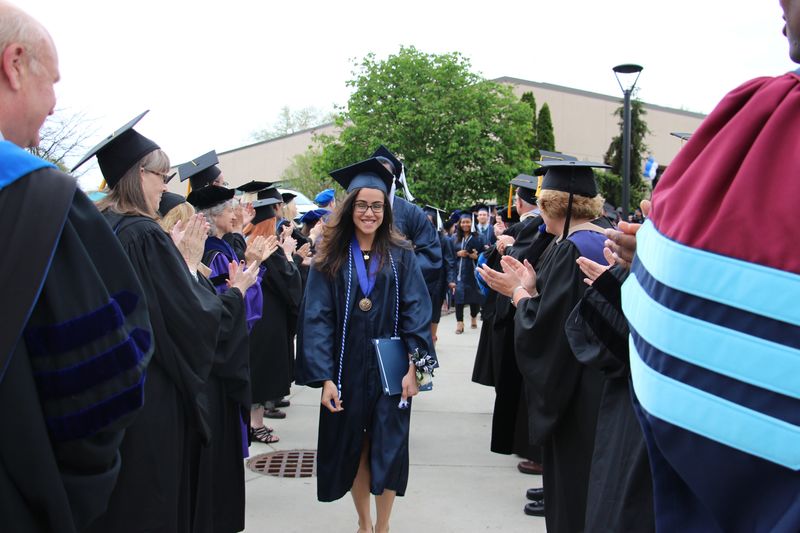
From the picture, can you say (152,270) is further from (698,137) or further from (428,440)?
(428,440)

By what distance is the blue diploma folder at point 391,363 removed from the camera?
13.2ft

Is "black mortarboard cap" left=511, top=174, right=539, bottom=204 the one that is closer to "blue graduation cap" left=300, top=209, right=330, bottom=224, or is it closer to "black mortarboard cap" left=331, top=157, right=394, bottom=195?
"black mortarboard cap" left=331, top=157, right=394, bottom=195

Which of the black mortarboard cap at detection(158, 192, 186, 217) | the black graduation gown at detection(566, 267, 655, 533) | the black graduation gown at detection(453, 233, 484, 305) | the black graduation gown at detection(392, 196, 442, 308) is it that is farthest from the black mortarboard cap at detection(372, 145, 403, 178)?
the black graduation gown at detection(453, 233, 484, 305)

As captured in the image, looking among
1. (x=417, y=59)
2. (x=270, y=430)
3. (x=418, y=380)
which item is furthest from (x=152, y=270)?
(x=417, y=59)

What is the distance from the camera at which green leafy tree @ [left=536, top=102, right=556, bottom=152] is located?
3475 cm

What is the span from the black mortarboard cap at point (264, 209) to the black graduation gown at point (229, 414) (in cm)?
309

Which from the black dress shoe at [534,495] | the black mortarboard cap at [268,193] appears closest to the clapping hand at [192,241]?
the black dress shoe at [534,495]

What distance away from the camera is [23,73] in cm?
165

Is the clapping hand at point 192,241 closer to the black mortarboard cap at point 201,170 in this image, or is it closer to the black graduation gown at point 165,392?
the black graduation gown at point 165,392

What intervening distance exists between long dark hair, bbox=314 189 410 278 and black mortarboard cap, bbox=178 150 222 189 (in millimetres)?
1665

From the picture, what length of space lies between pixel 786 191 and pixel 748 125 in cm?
15

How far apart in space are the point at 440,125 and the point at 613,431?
88.2 ft

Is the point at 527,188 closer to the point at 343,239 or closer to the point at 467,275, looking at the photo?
the point at 343,239

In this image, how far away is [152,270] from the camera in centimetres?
301
